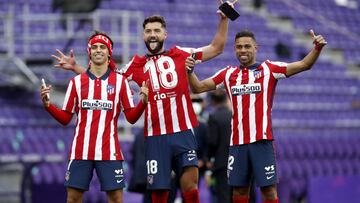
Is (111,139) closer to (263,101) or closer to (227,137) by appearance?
(263,101)

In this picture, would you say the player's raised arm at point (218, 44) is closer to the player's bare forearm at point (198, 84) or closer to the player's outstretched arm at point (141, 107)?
the player's bare forearm at point (198, 84)

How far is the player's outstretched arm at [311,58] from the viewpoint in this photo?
355 inches

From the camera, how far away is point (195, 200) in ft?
30.5

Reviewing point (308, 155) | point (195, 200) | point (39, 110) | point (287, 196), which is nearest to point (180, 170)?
point (195, 200)

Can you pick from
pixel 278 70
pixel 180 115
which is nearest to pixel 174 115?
pixel 180 115

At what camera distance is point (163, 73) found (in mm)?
9445

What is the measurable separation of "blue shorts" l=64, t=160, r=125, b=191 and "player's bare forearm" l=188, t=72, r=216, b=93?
1123mm

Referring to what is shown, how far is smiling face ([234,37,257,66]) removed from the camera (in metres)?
9.38

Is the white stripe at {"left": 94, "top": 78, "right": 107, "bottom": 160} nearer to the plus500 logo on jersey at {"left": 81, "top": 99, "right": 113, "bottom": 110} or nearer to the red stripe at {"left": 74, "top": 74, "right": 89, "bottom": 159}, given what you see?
the plus500 logo on jersey at {"left": 81, "top": 99, "right": 113, "bottom": 110}

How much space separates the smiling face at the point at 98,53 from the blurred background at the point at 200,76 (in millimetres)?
4944

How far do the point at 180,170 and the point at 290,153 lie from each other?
9.10 meters

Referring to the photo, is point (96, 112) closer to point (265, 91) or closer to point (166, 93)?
point (166, 93)

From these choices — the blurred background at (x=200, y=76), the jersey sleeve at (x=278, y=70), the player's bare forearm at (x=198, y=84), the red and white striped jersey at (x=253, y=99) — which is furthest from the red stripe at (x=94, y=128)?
the blurred background at (x=200, y=76)

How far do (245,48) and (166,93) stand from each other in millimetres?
882
